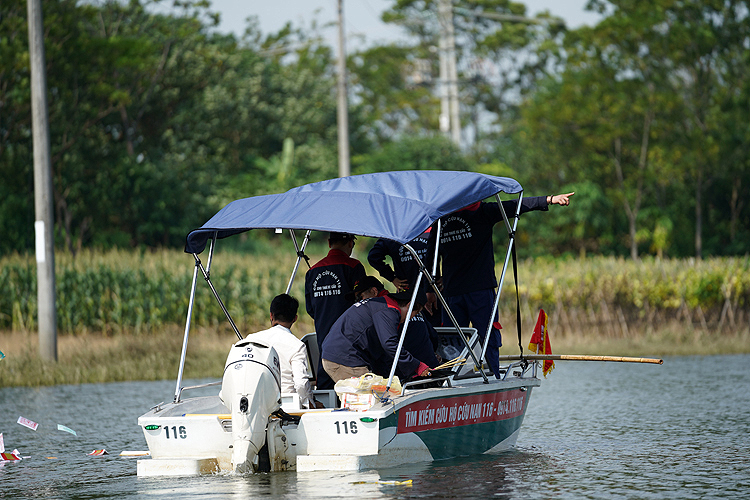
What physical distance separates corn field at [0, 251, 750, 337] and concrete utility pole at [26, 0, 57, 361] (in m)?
4.78

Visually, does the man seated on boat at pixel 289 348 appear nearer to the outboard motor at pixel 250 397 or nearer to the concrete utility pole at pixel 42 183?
the outboard motor at pixel 250 397

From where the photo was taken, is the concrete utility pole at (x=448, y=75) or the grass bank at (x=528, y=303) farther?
the concrete utility pole at (x=448, y=75)

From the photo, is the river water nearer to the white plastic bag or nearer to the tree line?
the white plastic bag

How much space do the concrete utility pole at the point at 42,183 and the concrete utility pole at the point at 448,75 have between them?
26619 mm

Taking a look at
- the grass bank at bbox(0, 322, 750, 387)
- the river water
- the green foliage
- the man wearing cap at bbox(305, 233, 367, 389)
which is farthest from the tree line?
the man wearing cap at bbox(305, 233, 367, 389)

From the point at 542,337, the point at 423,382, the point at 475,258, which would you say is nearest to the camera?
the point at 423,382

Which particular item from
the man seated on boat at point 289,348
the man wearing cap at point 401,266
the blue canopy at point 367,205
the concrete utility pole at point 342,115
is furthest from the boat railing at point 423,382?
the concrete utility pole at point 342,115

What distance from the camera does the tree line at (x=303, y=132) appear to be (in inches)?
1277

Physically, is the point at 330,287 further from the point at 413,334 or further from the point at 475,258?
the point at 475,258

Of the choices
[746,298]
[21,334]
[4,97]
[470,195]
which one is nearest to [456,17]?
[4,97]

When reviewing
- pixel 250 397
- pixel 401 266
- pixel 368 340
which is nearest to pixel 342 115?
pixel 401 266

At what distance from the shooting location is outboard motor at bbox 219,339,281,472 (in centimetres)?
775

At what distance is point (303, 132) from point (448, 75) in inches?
267

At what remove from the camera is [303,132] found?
4194 centimetres
